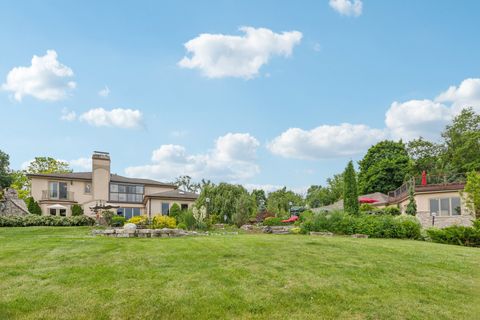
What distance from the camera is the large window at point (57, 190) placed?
113 ft

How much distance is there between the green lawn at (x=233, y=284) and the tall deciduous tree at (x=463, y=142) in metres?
34.1

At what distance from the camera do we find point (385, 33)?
16781 millimetres

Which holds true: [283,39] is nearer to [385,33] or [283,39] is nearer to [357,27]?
[357,27]

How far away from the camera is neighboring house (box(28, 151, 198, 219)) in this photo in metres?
34.2

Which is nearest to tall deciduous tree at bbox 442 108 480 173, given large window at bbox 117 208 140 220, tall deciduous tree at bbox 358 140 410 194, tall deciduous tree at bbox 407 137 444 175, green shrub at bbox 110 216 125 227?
tall deciduous tree at bbox 407 137 444 175

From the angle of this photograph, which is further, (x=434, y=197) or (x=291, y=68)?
(x=434, y=197)

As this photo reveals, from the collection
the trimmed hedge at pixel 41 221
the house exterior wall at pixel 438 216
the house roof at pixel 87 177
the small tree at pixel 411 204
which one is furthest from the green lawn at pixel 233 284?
the house roof at pixel 87 177

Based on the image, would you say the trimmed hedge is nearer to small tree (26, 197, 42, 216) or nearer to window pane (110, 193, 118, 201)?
small tree (26, 197, 42, 216)

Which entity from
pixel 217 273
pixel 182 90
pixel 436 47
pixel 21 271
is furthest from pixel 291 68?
pixel 21 271

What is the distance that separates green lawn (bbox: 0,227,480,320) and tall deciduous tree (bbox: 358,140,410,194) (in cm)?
3715

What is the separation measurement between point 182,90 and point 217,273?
13.2 m

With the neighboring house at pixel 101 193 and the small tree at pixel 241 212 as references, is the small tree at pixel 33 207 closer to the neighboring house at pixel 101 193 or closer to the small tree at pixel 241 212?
the neighboring house at pixel 101 193

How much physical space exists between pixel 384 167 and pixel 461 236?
32757 millimetres

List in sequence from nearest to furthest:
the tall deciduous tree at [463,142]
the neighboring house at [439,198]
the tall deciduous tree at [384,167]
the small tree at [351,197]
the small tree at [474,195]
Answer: the small tree at [474,195], the small tree at [351,197], the neighboring house at [439,198], the tall deciduous tree at [463,142], the tall deciduous tree at [384,167]
